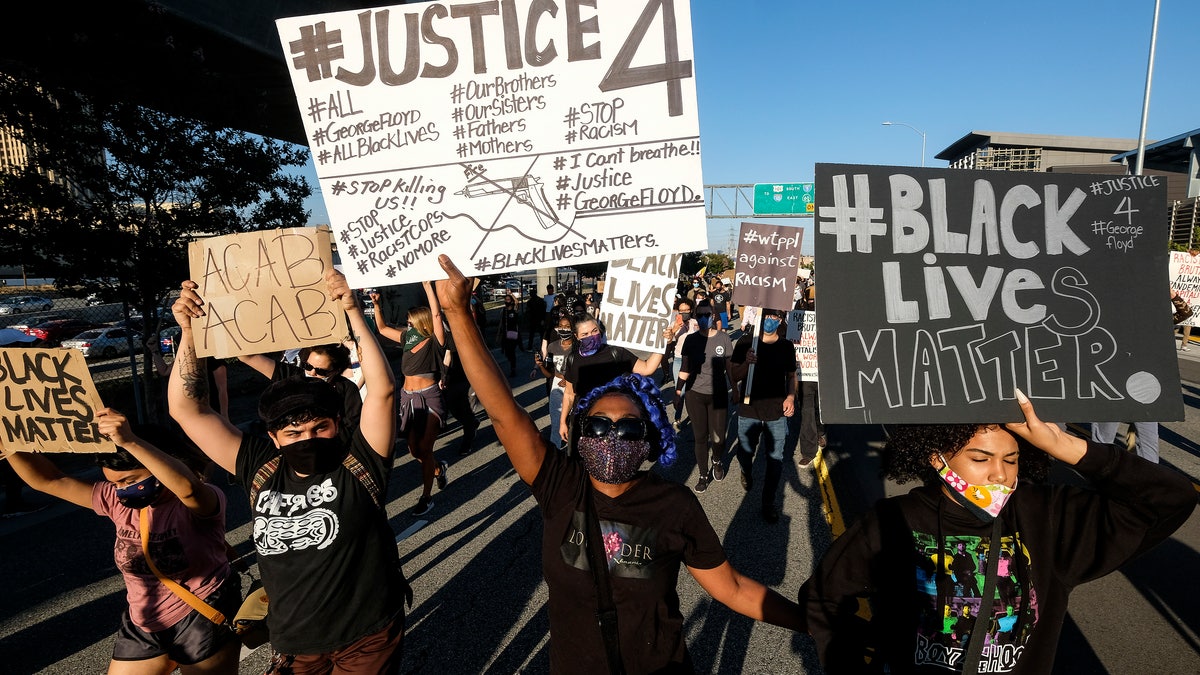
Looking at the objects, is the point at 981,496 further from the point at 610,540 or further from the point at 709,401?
the point at 709,401

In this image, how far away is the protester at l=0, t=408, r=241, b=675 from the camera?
250 cm

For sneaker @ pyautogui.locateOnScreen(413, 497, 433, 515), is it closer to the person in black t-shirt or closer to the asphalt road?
the asphalt road

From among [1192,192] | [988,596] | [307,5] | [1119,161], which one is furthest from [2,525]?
[1119,161]

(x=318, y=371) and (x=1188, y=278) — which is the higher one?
(x=318, y=371)

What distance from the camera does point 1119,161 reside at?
40250 millimetres

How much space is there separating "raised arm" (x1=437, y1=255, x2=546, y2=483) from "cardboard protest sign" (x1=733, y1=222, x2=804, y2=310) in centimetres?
534

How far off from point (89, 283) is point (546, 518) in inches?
343

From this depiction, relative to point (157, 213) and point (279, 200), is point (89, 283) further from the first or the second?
point (279, 200)

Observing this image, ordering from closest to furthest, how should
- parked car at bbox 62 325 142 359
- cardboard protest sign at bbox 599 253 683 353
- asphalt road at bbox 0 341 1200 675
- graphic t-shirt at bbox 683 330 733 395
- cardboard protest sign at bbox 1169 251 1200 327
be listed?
asphalt road at bbox 0 341 1200 675 < cardboard protest sign at bbox 599 253 683 353 < graphic t-shirt at bbox 683 330 733 395 < cardboard protest sign at bbox 1169 251 1200 327 < parked car at bbox 62 325 142 359

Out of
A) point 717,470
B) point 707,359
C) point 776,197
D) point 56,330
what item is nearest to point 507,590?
point 717,470

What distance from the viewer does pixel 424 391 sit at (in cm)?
621

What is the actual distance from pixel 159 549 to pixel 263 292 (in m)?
1.23

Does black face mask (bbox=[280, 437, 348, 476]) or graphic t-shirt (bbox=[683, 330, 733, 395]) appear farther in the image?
graphic t-shirt (bbox=[683, 330, 733, 395])

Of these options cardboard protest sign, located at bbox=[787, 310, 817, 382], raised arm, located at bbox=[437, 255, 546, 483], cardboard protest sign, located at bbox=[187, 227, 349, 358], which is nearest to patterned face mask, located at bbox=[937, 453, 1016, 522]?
raised arm, located at bbox=[437, 255, 546, 483]
